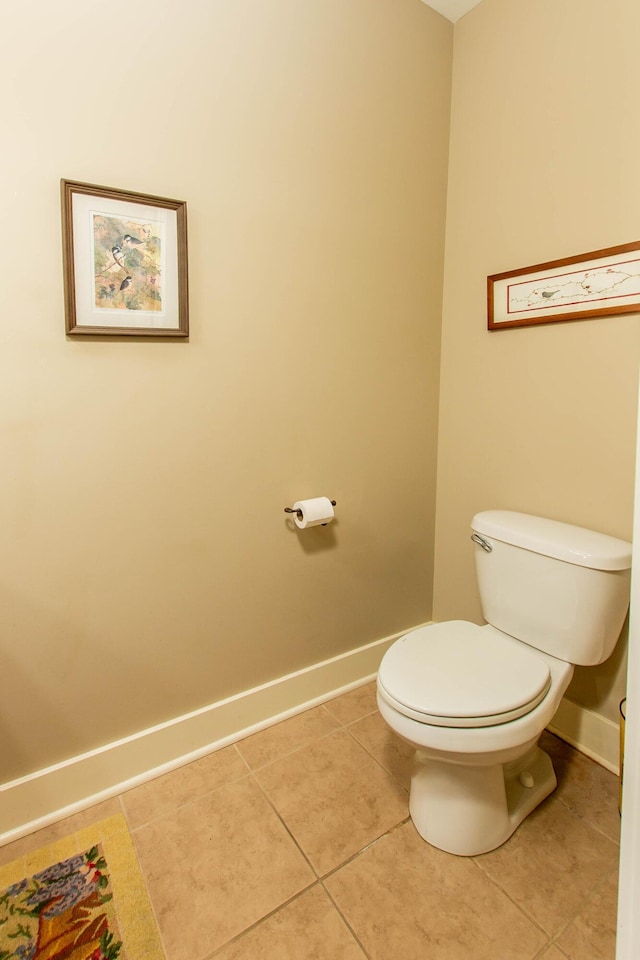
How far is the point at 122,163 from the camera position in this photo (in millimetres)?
1317

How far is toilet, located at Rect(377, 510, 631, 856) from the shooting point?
1.20 m

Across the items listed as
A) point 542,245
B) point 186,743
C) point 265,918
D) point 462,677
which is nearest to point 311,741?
point 186,743

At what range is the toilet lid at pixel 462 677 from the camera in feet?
3.89

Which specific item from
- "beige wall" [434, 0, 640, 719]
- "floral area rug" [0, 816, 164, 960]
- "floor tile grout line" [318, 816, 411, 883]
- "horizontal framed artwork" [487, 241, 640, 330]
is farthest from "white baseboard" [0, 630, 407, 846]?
"horizontal framed artwork" [487, 241, 640, 330]

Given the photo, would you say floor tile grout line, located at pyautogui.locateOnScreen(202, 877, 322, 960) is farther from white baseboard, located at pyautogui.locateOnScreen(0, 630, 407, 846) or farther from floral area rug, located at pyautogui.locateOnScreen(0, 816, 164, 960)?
white baseboard, located at pyautogui.locateOnScreen(0, 630, 407, 846)

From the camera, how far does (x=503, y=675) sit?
4.28 ft

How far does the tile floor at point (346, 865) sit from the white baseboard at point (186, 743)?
4 cm

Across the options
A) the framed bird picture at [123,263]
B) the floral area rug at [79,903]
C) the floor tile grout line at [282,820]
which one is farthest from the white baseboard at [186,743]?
the framed bird picture at [123,263]

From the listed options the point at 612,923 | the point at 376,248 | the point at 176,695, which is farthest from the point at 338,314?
the point at 612,923

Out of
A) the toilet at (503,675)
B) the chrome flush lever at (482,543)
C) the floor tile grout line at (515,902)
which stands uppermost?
the chrome flush lever at (482,543)

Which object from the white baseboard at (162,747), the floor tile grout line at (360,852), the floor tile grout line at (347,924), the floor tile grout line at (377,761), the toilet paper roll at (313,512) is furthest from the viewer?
the toilet paper roll at (313,512)

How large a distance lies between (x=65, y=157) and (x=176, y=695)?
1.56 m

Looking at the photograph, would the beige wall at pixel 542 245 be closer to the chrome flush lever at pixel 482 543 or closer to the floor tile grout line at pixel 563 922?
the chrome flush lever at pixel 482 543

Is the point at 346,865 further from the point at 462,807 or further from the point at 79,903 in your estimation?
the point at 79,903
